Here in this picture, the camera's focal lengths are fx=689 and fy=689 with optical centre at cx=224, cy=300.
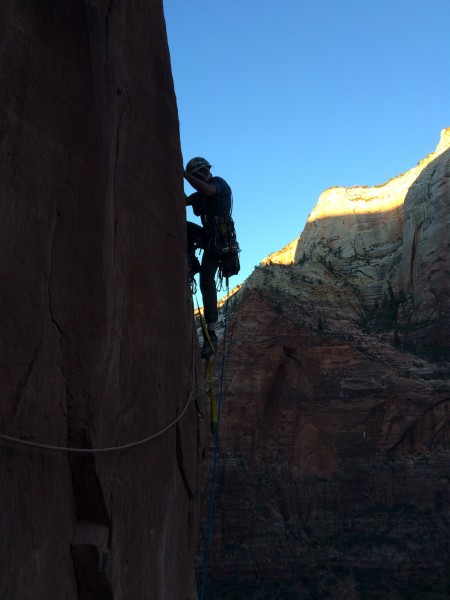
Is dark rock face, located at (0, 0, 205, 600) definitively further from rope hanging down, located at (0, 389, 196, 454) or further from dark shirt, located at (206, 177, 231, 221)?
dark shirt, located at (206, 177, 231, 221)

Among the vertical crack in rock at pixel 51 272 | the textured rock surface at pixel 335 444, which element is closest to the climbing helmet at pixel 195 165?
the vertical crack in rock at pixel 51 272

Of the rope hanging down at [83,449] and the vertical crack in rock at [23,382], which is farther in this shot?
the vertical crack in rock at [23,382]

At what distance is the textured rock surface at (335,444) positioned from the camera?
38.2 m

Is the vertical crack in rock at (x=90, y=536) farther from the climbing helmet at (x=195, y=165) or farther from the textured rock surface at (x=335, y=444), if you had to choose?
the textured rock surface at (x=335, y=444)

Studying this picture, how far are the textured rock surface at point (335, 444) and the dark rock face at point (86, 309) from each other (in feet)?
110

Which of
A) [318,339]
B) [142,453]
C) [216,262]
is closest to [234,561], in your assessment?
[318,339]

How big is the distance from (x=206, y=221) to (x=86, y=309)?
13.5 feet

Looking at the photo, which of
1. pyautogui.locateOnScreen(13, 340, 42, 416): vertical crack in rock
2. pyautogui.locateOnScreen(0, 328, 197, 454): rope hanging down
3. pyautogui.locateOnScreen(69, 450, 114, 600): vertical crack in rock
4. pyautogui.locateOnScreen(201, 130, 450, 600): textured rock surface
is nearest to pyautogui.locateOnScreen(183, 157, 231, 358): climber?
pyautogui.locateOnScreen(0, 328, 197, 454): rope hanging down

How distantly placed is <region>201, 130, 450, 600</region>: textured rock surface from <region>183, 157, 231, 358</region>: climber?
30982 mm

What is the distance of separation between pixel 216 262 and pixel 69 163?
449 cm

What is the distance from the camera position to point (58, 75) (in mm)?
4523

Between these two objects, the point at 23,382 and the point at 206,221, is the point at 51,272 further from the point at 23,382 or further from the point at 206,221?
the point at 206,221

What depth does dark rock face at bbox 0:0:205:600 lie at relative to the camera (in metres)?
3.93

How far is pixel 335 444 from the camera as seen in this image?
1711 inches
